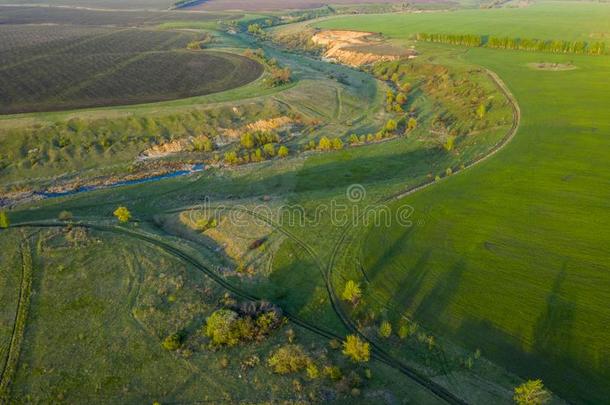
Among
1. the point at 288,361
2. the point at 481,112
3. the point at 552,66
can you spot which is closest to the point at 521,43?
the point at 552,66

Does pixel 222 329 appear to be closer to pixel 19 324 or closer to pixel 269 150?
pixel 19 324

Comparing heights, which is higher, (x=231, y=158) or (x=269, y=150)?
(x=269, y=150)

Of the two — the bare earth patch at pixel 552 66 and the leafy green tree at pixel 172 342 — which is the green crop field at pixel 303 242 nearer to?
the leafy green tree at pixel 172 342

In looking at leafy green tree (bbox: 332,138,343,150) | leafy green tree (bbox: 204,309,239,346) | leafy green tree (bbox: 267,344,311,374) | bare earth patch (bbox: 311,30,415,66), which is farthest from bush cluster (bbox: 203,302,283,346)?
bare earth patch (bbox: 311,30,415,66)

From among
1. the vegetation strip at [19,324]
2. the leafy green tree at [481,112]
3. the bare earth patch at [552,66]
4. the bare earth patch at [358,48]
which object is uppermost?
the bare earth patch at [552,66]

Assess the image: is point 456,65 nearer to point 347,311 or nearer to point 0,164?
point 347,311

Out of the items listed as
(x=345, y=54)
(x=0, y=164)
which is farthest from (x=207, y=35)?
(x=0, y=164)

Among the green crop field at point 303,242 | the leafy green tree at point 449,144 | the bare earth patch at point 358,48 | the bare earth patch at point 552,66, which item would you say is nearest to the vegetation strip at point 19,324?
the green crop field at point 303,242
